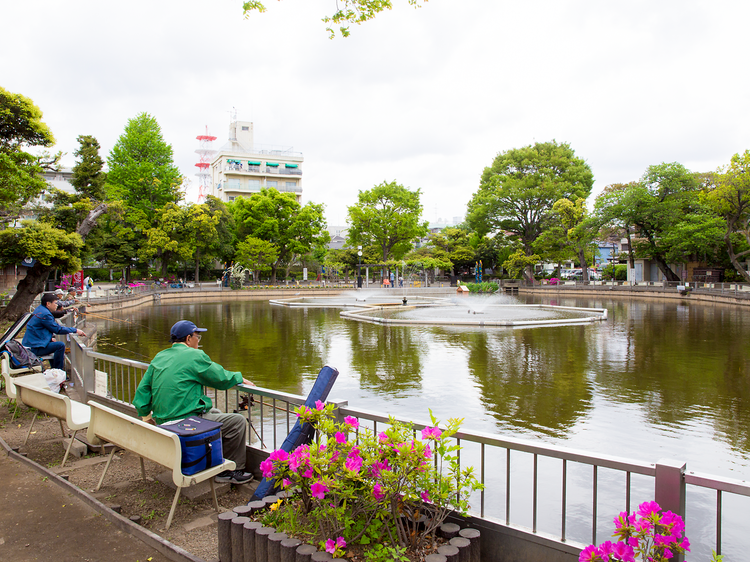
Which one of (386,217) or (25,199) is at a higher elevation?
(386,217)

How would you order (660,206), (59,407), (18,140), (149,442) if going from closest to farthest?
(149,442) → (59,407) → (18,140) → (660,206)

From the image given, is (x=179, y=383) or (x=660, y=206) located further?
(x=660, y=206)

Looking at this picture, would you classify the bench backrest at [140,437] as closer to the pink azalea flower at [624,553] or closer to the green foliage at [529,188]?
the pink azalea flower at [624,553]

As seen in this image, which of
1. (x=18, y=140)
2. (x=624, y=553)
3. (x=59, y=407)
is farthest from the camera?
(x=18, y=140)

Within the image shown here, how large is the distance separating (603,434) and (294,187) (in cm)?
6660

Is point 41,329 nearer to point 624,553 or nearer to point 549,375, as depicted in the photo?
point 624,553

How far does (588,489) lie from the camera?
5.19 m

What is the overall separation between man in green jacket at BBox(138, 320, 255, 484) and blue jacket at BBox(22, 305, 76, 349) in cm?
415

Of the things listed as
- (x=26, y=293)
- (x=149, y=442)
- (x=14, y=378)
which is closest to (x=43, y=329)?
(x=14, y=378)

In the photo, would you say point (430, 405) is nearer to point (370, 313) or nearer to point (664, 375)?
point (664, 375)

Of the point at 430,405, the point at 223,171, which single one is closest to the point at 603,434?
the point at 430,405

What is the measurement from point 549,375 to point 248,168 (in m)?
63.5

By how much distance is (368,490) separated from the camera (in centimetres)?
242

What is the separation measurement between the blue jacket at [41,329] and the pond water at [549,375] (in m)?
3.74
